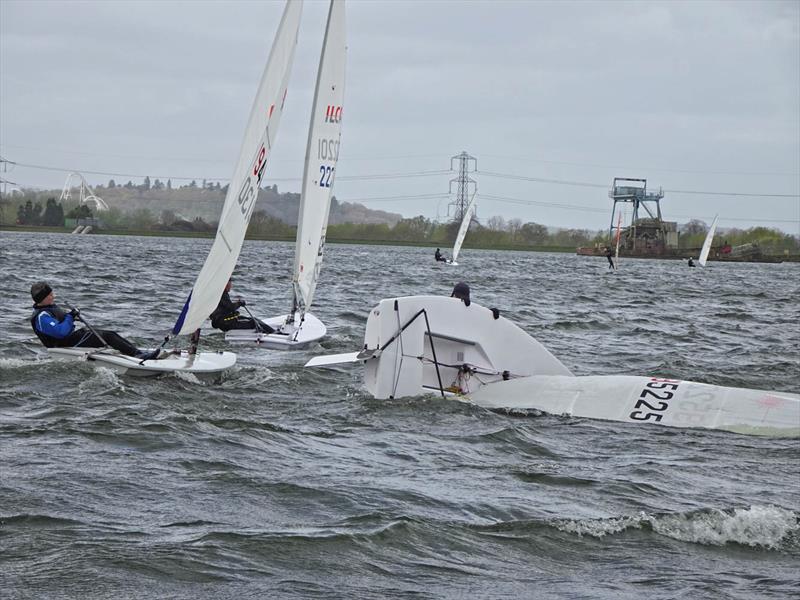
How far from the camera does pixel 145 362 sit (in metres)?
12.5

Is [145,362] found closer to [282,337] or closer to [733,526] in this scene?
[282,337]

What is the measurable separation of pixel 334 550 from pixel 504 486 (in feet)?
7.18

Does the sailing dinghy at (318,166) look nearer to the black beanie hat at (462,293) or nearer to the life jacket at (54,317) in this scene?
the life jacket at (54,317)

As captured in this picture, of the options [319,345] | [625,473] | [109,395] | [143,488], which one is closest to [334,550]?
[143,488]

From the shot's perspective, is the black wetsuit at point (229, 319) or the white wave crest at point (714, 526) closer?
the white wave crest at point (714, 526)

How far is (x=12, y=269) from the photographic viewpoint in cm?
3722

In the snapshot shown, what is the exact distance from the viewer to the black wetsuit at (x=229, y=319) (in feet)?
55.6

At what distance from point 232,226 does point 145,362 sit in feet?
7.39

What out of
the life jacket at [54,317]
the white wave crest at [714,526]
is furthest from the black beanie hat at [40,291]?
the white wave crest at [714,526]

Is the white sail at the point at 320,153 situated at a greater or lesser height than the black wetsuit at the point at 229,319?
greater

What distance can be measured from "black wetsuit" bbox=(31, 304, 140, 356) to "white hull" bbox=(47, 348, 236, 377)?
0.11m

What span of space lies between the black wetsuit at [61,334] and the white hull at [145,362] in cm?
11

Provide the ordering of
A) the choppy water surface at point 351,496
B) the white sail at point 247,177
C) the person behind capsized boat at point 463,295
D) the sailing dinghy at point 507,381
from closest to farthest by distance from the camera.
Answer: the choppy water surface at point 351,496 → the sailing dinghy at point 507,381 → the person behind capsized boat at point 463,295 → the white sail at point 247,177

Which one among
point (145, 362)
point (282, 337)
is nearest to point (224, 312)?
point (282, 337)
